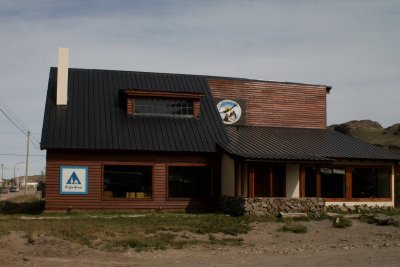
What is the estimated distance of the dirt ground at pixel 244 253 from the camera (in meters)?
14.1

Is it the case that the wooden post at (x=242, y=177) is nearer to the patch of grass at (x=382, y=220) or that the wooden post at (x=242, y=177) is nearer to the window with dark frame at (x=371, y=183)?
the patch of grass at (x=382, y=220)

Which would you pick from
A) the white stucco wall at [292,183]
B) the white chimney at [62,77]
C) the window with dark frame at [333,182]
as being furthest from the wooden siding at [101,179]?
the window with dark frame at [333,182]

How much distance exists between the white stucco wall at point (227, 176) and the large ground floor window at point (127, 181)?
3509mm

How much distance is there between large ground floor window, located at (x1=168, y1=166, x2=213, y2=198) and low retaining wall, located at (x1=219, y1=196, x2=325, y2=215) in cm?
214

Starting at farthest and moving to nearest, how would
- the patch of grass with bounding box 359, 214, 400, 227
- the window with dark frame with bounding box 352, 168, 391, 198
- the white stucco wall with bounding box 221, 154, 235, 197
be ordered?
the window with dark frame with bounding box 352, 168, 391, 198 < the white stucco wall with bounding box 221, 154, 235, 197 < the patch of grass with bounding box 359, 214, 400, 227

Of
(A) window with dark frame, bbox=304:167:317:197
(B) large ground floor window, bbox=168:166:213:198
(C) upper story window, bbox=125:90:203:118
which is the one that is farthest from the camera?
(C) upper story window, bbox=125:90:203:118

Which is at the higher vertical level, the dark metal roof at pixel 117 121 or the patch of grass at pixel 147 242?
the dark metal roof at pixel 117 121

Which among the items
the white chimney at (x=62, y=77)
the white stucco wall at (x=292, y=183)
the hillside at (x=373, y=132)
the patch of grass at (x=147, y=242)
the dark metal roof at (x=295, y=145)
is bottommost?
the patch of grass at (x=147, y=242)

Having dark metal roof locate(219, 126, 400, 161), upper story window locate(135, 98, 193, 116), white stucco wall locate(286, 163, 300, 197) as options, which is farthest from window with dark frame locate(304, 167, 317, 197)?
upper story window locate(135, 98, 193, 116)

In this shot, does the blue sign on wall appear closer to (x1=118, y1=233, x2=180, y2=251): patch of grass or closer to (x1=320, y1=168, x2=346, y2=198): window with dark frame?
(x1=118, y1=233, x2=180, y2=251): patch of grass

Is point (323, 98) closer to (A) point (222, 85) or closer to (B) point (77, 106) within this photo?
(A) point (222, 85)

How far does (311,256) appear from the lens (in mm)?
15273

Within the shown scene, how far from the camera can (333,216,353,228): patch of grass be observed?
21413 millimetres

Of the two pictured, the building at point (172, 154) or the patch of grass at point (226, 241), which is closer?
the patch of grass at point (226, 241)
